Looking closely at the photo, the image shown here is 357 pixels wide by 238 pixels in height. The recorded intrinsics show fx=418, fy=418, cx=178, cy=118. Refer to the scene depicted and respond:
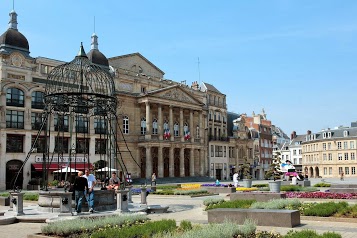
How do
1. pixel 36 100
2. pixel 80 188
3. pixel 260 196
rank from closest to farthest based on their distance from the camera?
pixel 80 188 < pixel 260 196 < pixel 36 100

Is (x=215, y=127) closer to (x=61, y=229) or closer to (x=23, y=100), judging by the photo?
(x=23, y=100)

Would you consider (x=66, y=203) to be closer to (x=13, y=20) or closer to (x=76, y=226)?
(x=76, y=226)

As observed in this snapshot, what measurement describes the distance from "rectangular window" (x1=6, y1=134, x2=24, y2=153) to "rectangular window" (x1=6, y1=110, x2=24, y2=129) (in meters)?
1.24

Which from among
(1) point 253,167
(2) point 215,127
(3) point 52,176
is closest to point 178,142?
(2) point 215,127

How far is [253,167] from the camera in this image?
9338cm

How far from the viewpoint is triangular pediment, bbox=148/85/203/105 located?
66.7m

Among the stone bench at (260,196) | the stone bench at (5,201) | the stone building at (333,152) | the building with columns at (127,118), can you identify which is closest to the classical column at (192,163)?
the building with columns at (127,118)

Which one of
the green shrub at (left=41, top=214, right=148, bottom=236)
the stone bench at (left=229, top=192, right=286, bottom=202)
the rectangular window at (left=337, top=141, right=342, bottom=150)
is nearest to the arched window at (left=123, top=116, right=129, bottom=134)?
the stone bench at (left=229, top=192, right=286, bottom=202)

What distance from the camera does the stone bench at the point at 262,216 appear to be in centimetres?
1480

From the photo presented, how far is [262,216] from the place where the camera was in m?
15.3

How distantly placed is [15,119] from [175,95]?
27.6 metres

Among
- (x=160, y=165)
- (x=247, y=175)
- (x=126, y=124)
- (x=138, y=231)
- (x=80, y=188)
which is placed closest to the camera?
(x=138, y=231)

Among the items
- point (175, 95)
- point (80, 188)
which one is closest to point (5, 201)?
point (80, 188)

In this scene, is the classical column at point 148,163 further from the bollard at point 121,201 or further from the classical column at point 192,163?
the bollard at point 121,201
